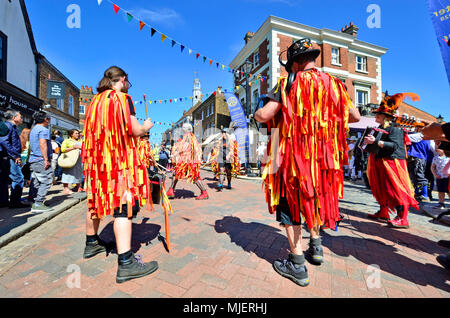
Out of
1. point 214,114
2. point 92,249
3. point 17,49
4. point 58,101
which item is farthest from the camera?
point 214,114

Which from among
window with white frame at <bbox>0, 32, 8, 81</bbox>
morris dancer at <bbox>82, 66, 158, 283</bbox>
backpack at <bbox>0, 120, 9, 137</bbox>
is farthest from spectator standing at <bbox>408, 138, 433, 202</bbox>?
window with white frame at <bbox>0, 32, 8, 81</bbox>

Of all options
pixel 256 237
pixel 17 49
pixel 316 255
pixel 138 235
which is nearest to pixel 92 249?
pixel 138 235

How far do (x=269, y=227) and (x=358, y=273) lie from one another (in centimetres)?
136

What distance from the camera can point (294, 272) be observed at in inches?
72.3

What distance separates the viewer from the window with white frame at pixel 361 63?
1894cm

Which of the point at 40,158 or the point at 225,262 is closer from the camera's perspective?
the point at 225,262

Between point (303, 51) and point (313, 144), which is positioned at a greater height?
point (303, 51)

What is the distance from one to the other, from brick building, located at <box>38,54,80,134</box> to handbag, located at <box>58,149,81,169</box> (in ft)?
29.2

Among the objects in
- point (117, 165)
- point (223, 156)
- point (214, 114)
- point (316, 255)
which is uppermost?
point (214, 114)

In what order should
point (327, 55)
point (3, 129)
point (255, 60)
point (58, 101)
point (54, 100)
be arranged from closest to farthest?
point (3, 129) < point (54, 100) < point (58, 101) < point (327, 55) < point (255, 60)

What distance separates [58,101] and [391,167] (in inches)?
791
